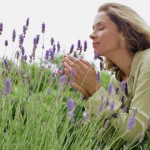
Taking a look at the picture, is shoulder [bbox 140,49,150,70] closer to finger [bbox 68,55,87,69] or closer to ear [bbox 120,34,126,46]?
ear [bbox 120,34,126,46]

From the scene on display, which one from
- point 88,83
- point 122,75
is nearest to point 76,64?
point 88,83

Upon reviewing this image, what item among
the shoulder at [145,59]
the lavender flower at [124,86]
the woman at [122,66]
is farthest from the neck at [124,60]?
the lavender flower at [124,86]

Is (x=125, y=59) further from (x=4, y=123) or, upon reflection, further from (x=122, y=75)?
(x=4, y=123)

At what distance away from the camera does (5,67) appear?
7.23 ft

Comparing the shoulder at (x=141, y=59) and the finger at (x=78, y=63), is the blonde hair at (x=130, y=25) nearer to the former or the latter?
the shoulder at (x=141, y=59)

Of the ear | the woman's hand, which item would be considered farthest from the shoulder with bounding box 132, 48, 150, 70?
the woman's hand

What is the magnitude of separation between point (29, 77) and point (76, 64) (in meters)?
0.28

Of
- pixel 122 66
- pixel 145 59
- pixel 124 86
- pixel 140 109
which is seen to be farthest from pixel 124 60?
pixel 140 109

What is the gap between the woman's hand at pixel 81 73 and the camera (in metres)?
2.23

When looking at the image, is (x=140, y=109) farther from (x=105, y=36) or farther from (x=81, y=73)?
(x=105, y=36)

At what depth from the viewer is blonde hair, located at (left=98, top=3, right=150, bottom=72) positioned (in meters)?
2.49

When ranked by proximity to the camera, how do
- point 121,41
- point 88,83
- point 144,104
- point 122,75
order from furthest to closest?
point 122,75 < point 121,41 < point 88,83 < point 144,104

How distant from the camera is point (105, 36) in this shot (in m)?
2.33

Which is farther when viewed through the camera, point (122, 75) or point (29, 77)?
point (122, 75)
